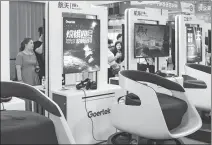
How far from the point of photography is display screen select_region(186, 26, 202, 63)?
5.95 metres

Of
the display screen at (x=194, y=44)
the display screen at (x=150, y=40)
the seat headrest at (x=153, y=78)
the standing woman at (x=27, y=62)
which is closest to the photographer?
the seat headrest at (x=153, y=78)

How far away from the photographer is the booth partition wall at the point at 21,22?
27.0 ft

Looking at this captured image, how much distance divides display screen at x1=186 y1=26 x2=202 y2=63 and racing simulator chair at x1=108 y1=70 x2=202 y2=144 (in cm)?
322

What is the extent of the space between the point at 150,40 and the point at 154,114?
2437 millimetres

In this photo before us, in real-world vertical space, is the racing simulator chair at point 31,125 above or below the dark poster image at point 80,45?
below

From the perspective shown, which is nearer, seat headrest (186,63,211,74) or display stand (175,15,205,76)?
seat headrest (186,63,211,74)

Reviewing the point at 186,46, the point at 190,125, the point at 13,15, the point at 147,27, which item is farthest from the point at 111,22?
the point at 190,125

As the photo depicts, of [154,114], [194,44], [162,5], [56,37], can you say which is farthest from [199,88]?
[162,5]

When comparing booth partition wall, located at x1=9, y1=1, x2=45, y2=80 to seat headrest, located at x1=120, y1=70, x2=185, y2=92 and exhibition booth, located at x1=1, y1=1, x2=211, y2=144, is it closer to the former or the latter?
exhibition booth, located at x1=1, y1=1, x2=211, y2=144

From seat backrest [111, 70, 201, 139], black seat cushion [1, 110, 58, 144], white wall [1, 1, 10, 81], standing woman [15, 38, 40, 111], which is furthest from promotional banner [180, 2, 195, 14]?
black seat cushion [1, 110, 58, 144]

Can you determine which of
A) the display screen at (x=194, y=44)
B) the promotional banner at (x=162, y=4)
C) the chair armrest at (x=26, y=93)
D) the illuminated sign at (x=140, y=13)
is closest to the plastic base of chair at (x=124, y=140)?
the chair armrest at (x=26, y=93)

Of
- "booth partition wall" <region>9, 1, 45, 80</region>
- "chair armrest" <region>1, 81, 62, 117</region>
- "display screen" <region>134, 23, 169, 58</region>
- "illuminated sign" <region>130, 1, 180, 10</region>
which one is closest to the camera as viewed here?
"chair armrest" <region>1, 81, 62, 117</region>

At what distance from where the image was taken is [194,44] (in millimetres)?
6047

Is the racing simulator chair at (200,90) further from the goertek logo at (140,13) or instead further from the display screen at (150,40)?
the goertek logo at (140,13)
